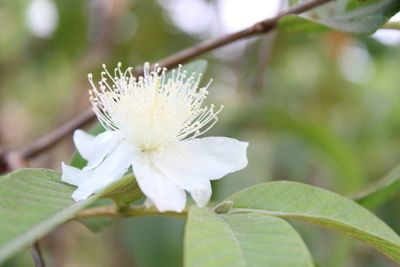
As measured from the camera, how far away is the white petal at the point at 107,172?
0.70 meters

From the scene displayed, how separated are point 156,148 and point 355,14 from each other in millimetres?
392

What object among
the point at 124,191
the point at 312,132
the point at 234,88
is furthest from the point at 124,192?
the point at 234,88

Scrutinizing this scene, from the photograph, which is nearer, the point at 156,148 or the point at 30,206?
the point at 30,206

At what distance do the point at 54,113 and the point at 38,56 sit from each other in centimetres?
47

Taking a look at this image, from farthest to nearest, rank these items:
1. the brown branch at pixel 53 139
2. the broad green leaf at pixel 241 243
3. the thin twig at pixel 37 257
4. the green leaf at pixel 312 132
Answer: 1. the green leaf at pixel 312 132
2. the brown branch at pixel 53 139
3. the thin twig at pixel 37 257
4. the broad green leaf at pixel 241 243

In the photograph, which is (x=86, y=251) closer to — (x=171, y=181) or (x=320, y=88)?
(x=320, y=88)

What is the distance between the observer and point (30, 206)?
634mm

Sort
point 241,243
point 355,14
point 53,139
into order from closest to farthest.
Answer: point 241,243, point 355,14, point 53,139

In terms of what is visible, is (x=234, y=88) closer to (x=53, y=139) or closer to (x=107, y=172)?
(x=53, y=139)

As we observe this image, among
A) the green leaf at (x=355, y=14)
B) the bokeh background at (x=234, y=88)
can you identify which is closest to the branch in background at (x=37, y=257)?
the green leaf at (x=355, y=14)

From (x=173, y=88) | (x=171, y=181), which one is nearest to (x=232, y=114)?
(x=173, y=88)

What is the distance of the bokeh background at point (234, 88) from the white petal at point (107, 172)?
0.86 meters

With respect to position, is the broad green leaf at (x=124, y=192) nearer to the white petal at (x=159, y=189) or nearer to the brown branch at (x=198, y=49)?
the white petal at (x=159, y=189)

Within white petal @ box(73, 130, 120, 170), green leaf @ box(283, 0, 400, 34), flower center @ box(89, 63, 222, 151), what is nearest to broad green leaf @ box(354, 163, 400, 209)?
green leaf @ box(283, 0, 400, 34)
